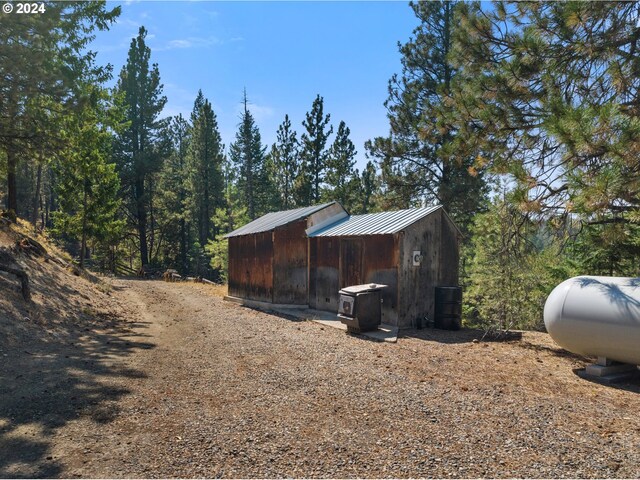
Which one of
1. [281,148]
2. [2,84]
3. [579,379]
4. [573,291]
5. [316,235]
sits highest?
[281,148]

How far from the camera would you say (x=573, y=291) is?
25.3ft

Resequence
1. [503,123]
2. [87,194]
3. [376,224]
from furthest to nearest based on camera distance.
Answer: [87,194], [376,224], [503,123]

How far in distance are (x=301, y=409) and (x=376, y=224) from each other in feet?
28.5

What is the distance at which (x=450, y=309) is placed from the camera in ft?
40.3

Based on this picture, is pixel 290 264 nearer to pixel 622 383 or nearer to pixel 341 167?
pixel 622 383

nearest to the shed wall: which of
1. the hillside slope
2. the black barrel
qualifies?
the black barrel

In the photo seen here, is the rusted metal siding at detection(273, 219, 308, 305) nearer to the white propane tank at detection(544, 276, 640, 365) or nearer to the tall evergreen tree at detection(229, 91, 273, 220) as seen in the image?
the white propane tank at detection(544, 276, 640, 365)

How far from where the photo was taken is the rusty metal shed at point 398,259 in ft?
39.4

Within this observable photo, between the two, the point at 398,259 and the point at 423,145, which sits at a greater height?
the point at 423,145

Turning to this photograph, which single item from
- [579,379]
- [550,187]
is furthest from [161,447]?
[550,187]

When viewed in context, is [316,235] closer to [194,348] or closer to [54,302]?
[194,348]

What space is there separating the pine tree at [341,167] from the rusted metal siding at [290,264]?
72.7 ft

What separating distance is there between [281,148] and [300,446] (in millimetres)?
39904

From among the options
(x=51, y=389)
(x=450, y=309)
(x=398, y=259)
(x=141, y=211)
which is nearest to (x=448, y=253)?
(x=450, y=309)
